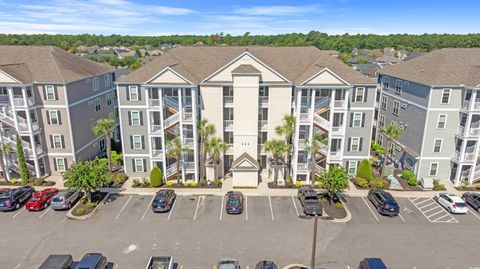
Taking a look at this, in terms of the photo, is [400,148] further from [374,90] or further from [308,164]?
[308,164]

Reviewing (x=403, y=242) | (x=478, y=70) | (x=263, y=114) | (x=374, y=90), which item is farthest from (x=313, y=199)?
(x=478, y=70)

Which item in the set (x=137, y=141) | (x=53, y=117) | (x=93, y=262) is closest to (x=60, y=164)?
(x=53, y=117)

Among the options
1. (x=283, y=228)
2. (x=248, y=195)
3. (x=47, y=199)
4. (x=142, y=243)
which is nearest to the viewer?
(x=142, y=243)

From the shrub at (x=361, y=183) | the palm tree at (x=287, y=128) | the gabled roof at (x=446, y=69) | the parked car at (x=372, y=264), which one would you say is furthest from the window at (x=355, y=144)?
the parked car at (x=372, y=264)

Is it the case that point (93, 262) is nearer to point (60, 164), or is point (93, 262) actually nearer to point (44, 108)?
point (60, 164)

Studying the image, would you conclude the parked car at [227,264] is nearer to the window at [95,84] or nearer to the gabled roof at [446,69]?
the gabled roof at [446,69]

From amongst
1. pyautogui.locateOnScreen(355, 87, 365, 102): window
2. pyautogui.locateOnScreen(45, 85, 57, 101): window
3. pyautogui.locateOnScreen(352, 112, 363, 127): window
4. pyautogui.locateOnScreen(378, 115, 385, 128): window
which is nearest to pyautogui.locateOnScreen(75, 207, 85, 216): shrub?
pyautogui.locateOnScreen(45, 85, 57, 101): window
